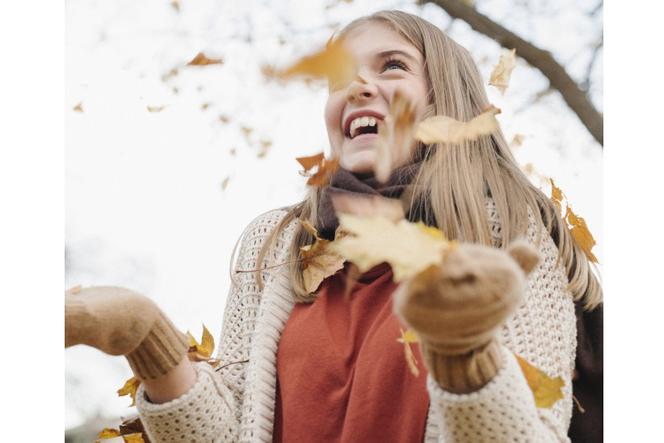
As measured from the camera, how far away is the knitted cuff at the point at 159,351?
973mm

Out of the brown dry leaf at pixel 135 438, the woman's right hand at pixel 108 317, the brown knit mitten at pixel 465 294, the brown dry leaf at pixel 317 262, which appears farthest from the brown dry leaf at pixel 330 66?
the brown dry leaf at pixel 135 438

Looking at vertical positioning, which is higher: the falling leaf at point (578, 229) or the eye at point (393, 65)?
the eye at point (393, 65)

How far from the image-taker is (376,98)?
4.38ft

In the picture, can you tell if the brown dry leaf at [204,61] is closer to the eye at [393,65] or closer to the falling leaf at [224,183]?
the falling leaf at [224,183]

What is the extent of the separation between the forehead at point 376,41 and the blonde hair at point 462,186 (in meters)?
0.01

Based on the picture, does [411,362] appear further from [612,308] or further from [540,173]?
[540,173]

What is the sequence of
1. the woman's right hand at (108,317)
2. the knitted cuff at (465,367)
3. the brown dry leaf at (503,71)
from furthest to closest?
the brown dry leaf at (503,71) → the woman's right hand at (108,317) → the knitted cuff at (465,367)

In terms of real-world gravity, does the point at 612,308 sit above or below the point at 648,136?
below

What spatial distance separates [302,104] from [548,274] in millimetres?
787

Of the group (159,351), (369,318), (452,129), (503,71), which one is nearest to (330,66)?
(452,129)

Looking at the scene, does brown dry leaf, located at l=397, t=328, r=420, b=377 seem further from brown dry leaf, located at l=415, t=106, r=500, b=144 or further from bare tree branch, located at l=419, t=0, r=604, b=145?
bare tree branch, located at l=419, t=0, r=604, b=145

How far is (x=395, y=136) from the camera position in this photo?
1341 mm

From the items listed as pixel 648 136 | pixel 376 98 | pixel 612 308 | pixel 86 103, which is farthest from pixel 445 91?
pixel 86 103

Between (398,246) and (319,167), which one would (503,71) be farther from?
→ (398,246)
